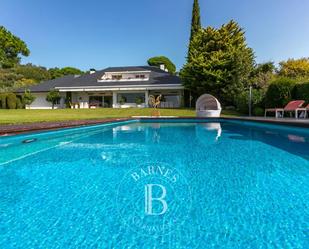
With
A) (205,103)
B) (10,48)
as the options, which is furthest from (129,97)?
(10,48)

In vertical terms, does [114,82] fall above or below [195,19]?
below

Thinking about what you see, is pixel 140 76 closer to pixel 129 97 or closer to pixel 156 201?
pixel 129 97

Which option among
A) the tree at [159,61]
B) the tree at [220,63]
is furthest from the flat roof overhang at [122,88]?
the tree at [159,61]

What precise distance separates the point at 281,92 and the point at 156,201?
1817 cm

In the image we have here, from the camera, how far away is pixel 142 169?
5363 mm

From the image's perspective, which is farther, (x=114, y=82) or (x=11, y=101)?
(x=114, y=82)

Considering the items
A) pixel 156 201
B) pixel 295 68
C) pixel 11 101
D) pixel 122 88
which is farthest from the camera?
pixel 295 68

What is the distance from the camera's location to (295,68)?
31250 mm

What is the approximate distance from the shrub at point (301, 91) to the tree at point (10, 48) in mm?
39649

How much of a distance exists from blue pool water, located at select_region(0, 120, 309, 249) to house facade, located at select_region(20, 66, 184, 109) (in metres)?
23.9

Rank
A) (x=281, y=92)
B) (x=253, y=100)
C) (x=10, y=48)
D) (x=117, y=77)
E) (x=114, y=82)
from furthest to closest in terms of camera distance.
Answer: (x=10, y=48)
(x=117, y=77)
(x=114, y=82)
(x=253, y=100)
(x=281, y=92)

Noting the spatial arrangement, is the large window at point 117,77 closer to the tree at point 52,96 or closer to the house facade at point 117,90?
the house facade at point 117,90

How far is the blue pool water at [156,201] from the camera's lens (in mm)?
2463

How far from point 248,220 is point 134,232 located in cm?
132
